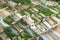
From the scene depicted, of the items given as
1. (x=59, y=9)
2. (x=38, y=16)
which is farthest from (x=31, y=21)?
(x=59, y=9)

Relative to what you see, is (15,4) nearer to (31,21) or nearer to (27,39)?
(31,21)

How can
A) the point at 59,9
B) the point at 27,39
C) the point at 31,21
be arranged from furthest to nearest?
the point at 59,9, the point at 31,21, the point at 27,39

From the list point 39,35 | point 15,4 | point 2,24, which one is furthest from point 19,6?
point 39,35

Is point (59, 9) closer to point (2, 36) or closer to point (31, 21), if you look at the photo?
point (31, 21)

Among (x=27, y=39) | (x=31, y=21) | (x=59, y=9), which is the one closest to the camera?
(x=27, y=39)

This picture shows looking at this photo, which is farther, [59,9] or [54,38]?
[59,9]

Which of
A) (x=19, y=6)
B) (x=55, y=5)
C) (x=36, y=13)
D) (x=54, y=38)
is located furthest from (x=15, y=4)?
(x=54, y=38)

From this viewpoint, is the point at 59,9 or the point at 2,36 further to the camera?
the point at 59,9

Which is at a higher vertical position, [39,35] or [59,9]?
[59,9]
